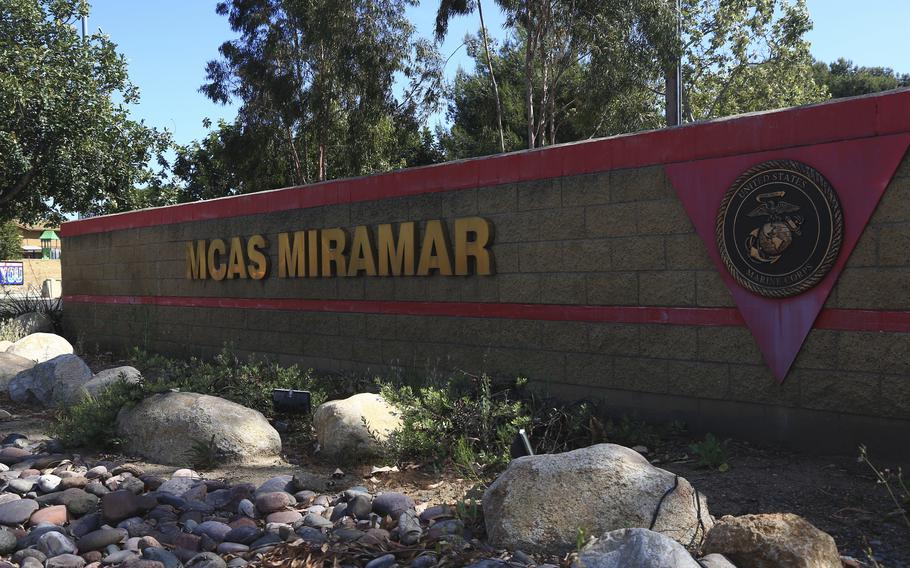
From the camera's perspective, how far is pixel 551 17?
2455cm

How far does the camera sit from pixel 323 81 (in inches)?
1116

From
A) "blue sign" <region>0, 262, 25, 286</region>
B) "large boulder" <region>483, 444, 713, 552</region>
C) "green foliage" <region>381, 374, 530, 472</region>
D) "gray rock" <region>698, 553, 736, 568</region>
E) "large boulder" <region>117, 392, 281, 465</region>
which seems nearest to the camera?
"gray rock" <region>698, 553, 736, 568</region>

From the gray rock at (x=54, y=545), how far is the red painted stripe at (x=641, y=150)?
4988 millimetres

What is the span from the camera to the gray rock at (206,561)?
4377 mm

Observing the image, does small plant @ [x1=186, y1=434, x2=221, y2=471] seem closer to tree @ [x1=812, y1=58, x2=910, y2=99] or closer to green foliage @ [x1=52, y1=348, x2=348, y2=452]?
green foliage @ [x1=52, y1=348, x2=348, y2=452]

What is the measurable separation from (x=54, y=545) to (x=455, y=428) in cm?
288

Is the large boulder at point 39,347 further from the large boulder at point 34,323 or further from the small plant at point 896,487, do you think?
the small plant at point 896,487

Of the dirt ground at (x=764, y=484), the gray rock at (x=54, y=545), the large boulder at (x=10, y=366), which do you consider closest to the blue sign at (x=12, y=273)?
the large boulder at (x=10, y=366)

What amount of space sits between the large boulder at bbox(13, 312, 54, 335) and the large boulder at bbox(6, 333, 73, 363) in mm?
3105

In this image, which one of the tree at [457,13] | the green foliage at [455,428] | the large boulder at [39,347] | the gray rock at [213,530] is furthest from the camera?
the tree at [457,13]

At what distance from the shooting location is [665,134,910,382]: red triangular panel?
18.6 ft

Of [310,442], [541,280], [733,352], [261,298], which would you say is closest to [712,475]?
[733,352]

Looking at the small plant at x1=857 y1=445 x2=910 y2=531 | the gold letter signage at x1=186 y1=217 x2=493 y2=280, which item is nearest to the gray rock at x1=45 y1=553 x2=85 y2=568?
the small plant at x1=857 y1=445 x2=910 y2=531

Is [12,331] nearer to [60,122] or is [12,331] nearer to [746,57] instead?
[60,122]
